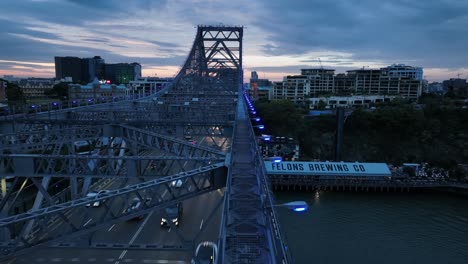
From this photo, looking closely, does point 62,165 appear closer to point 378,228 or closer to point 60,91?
point 378,228

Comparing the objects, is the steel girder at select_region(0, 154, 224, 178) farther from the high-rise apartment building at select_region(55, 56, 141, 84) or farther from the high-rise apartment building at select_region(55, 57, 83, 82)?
the high-rise apartment building at select_region(55, 57, 83, 82)

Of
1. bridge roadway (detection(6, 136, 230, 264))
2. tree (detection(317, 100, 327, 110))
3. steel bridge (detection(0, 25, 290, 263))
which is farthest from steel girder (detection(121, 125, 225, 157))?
tree (detection(317, 100, 327, 110))

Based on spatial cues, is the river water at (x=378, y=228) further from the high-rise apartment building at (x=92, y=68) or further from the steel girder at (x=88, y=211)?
the high-rise apartment building at (x=92, y=68)

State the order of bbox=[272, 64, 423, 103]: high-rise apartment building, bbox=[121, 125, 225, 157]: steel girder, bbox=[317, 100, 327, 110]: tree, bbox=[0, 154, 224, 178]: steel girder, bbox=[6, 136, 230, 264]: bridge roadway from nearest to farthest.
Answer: bbox=[0, 154, 224, 178]: steel girder, bbox=[121, 125, 225, 157]: steel girder, bbox=[6, 136, 230, 264]: bridge roadway, bbox=[317, 100, 327, 110]: tree, bbox=[272, 64, 423, 103]: high-rise apartment building

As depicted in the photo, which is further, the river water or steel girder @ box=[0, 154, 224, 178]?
the river water

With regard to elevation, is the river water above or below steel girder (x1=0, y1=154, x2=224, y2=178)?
below

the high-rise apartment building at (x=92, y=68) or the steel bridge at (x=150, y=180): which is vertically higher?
the high-rise apartment building at (x=92, y=68)

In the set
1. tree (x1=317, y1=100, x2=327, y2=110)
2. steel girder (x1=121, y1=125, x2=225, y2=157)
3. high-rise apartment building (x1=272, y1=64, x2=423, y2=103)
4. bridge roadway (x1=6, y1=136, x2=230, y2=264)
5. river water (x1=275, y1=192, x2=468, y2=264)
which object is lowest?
river water (x1=275, y1=192, x2=468, y2=264)

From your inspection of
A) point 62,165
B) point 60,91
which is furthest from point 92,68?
point 62,165

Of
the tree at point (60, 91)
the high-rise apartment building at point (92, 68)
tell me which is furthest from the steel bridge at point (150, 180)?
the high-rise apartment building at point (92, 68)
